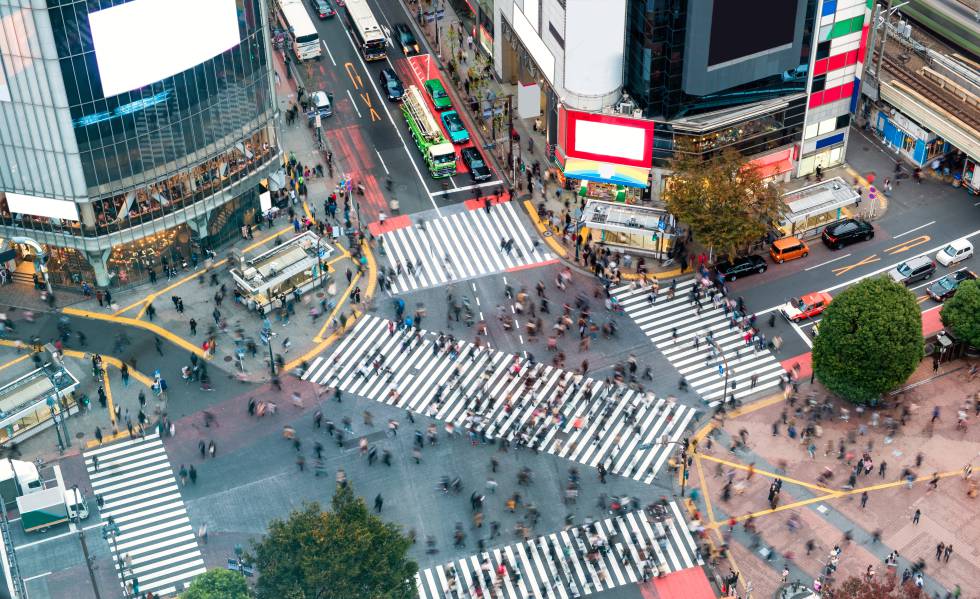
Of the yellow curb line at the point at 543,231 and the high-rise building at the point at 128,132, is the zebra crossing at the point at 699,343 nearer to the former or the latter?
the yellow curb line at the point at 543,231

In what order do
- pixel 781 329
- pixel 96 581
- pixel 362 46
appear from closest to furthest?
1. pixel 96 581
2. pixel 781 329
3. pixel 362 46

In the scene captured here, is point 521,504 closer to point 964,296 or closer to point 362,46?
point 964,296

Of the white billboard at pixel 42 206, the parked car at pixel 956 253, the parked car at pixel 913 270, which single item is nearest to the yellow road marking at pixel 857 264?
the parked car at pixel 913 270

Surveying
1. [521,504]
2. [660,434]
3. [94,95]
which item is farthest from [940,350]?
[94,95]

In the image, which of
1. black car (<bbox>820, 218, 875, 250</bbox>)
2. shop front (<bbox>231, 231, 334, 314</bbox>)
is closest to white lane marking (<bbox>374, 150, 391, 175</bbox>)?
shop front (<bbox>231, 231, 334, 314</bbox>)

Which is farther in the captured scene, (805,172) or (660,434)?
(805,172)

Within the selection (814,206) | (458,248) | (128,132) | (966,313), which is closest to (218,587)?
(128,132)
